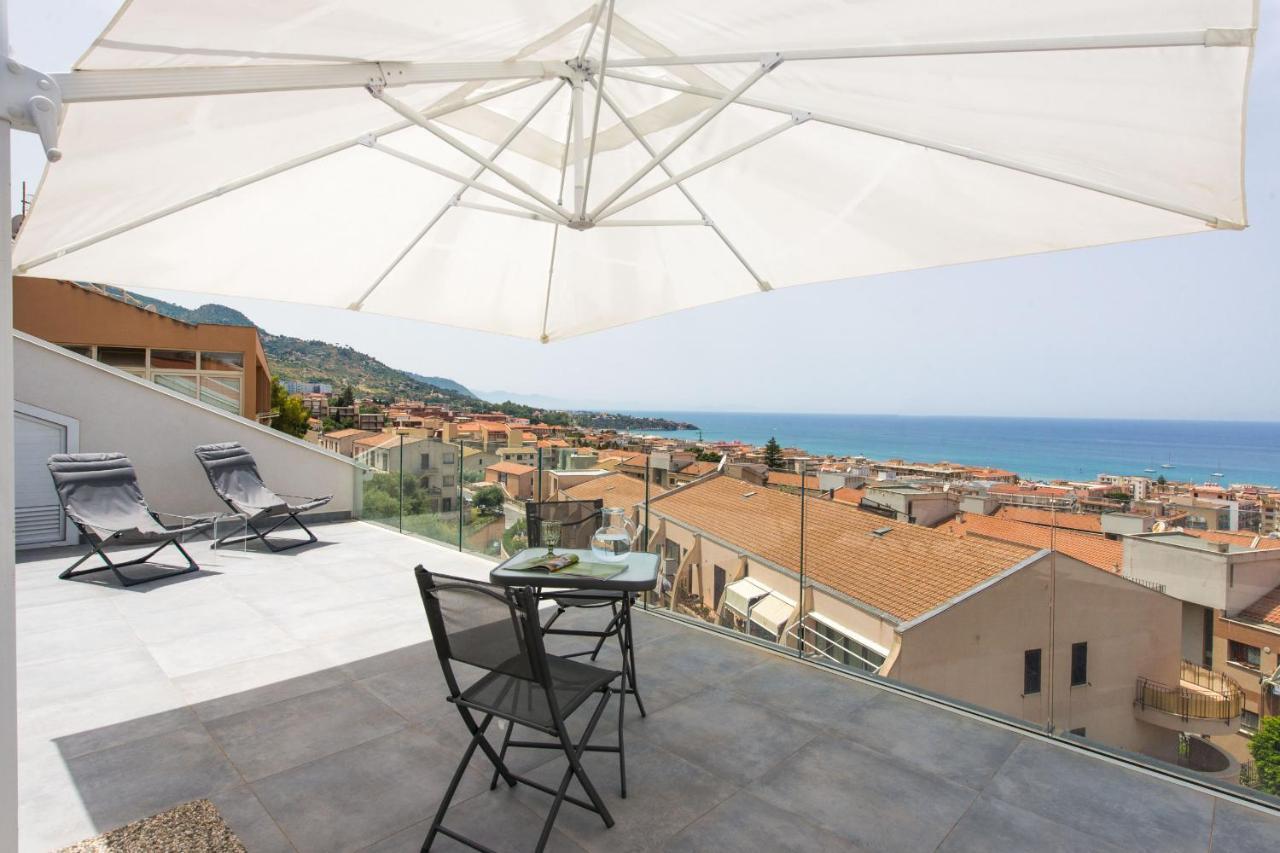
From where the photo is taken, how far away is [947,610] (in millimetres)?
3170

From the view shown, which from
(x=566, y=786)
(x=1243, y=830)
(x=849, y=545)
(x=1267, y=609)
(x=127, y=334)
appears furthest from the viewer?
(x=127, y=334)

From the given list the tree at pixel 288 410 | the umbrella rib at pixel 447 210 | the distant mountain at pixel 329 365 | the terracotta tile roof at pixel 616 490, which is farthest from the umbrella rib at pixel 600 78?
the distant mountain at pixel 329 365

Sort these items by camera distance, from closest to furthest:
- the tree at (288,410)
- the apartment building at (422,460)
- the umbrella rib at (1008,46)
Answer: the umbrella rib at (1008,46), the apartment building at (422,460), the tree at (288,410)

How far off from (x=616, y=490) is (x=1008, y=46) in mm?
3442

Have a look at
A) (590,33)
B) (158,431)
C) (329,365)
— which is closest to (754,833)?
(590,33)

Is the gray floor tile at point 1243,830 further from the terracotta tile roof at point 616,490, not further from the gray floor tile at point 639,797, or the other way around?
the terracotta tile roof at point 616,490

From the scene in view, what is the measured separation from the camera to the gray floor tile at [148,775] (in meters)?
2.28

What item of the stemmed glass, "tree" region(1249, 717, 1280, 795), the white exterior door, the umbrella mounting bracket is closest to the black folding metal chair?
the stemmed glass

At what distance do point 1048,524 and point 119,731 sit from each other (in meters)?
4.33

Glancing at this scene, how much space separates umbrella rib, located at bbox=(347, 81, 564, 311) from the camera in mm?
3336

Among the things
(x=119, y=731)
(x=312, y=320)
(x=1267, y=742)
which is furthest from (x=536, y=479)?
(x=312, y=320)

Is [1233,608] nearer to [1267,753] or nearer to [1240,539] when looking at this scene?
[1240,539]

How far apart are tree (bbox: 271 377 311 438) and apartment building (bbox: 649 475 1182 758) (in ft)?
93.9

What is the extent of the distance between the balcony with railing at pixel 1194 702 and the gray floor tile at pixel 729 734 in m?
1.38
